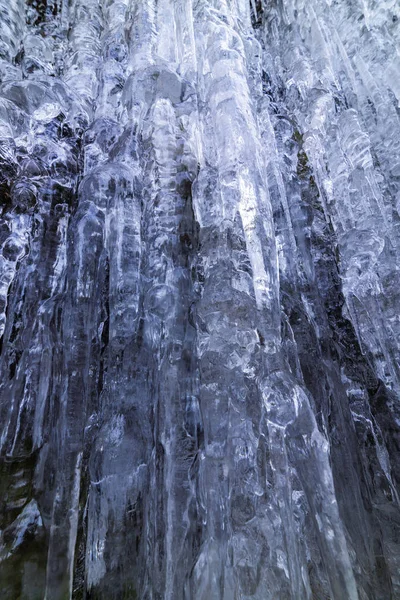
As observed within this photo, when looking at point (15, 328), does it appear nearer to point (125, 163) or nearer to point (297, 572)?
point (125, 163)

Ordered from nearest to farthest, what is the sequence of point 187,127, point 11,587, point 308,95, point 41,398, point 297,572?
point 297,572, point 11,587, point 41,398, point 187,127, point 308,95

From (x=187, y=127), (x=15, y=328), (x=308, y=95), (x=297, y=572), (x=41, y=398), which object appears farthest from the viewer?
(x=308, y=95)

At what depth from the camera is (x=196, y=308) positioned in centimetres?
143

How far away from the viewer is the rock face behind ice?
108cm

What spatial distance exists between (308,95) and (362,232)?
0.99 meters

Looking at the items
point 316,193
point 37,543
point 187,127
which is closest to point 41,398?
point 37,543

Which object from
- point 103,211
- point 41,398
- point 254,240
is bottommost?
point 41,398

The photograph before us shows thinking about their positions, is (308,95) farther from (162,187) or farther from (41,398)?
(41,398)

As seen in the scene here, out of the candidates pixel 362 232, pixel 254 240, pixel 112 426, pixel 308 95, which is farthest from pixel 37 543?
pixel 308 95

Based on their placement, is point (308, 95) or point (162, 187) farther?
point (308, 95)

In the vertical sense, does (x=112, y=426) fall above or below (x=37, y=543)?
above

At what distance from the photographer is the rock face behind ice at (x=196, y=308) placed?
1075 millimetres

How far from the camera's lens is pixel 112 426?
1180 millimetres

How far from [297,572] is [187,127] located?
6.00 ft
